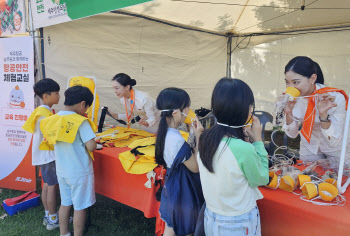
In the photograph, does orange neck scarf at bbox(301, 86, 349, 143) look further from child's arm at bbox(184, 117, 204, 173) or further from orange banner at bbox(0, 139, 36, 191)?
orange banner at bbox(0, 139, 36, 191)

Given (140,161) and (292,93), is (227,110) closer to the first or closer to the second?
(292,93)

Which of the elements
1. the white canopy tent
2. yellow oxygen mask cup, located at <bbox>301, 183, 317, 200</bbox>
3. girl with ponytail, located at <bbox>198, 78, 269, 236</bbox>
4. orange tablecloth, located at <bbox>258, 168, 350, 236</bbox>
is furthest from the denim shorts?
the white canopy tent

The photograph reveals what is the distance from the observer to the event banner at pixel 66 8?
200cm

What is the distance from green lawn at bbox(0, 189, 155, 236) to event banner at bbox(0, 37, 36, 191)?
461mm

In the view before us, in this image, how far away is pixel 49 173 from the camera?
238 centimetres

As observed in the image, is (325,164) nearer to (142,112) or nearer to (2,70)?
(142,112)

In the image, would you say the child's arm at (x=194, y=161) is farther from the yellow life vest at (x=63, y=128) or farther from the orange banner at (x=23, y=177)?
the orange banner at (x=23, y=177)

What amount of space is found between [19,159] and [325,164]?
10.8ft

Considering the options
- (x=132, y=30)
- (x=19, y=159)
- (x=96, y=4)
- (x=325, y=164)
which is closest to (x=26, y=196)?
(x=19, y=159)

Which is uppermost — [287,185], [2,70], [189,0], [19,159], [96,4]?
[189,0]

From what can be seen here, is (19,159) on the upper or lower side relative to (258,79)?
lower

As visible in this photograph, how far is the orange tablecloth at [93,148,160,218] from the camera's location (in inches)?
75.3

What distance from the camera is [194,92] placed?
216 inches

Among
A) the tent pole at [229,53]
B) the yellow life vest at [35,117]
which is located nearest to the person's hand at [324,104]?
the yellow life vest at [35,117]
